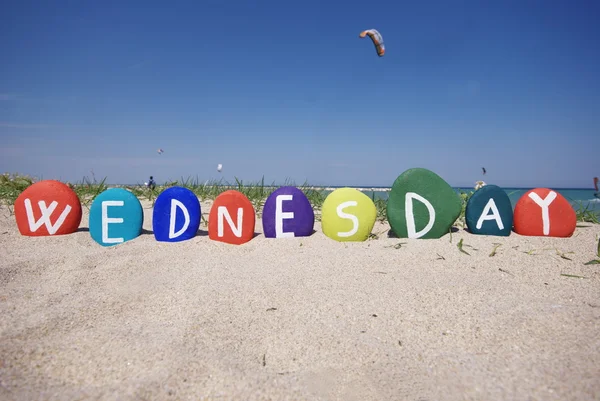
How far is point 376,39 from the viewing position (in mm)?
3430

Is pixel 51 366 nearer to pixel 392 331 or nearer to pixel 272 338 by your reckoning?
Answer: pixel 272 338

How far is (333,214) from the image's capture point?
2832 millimetres

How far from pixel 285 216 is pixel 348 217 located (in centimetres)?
50

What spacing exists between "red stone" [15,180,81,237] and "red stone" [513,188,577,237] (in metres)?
3.82

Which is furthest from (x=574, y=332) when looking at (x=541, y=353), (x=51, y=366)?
(x=51, y=366)

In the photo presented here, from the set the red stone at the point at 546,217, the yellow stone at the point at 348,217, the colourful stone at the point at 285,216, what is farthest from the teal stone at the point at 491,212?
the colourful stone at the point at 285,216

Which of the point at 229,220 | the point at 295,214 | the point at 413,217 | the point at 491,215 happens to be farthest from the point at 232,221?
the point at 491,215

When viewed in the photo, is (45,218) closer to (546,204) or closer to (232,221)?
(232,221)

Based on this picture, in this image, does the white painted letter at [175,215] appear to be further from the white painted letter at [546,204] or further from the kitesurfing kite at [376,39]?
the white painted letter at [546,204]

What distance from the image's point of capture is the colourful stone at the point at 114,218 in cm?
279

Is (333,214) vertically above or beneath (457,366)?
above

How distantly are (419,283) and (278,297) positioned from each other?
74cm

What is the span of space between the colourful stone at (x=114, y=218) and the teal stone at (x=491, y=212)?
278 cm

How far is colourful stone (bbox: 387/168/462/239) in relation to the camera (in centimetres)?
283
